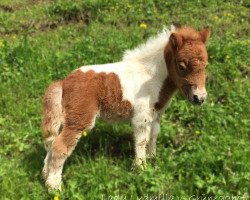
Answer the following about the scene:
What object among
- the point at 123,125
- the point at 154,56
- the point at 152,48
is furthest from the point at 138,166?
the point at 152,48

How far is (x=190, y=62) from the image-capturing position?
4.00 meters

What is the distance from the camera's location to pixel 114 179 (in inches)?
167

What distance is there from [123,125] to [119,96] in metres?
1.05

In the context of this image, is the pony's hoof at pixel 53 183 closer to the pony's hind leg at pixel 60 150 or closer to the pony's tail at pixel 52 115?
the pony's hind leg at pixel 60 150

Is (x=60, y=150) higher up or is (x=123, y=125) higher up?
(x=60, y=150)

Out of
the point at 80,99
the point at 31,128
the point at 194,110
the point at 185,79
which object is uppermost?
the point at 185,79

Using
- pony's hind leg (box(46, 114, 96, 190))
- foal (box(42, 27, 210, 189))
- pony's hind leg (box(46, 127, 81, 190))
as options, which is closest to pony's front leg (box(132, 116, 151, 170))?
foal (box(42, 27, 210, 189))

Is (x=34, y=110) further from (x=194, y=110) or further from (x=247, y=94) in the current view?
(x=247, y=94)

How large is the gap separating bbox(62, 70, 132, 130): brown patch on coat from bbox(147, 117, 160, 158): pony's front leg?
358 millimetres

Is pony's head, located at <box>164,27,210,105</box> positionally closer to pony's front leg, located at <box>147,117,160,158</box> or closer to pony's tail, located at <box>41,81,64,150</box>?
pony's front leg, located at <box>147,117,160,158</box>

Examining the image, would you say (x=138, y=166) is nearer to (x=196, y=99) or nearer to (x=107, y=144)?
(x=107, y=144)

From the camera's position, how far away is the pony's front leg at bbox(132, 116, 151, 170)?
440 cm

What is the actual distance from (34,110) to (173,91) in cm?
227

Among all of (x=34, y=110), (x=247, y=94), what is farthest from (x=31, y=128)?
(x=247, y=94)
